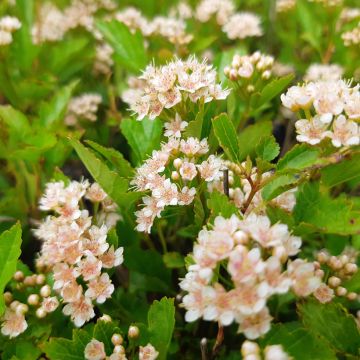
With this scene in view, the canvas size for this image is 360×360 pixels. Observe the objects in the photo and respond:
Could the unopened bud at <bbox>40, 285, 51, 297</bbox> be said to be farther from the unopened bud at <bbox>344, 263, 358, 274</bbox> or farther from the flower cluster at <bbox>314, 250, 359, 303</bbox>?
the unopened bud at <bbox>344, 263, 358, 274</bbox>

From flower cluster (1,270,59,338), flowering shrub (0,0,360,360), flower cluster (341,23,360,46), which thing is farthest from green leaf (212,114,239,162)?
flower cluster (341,23,360,46)

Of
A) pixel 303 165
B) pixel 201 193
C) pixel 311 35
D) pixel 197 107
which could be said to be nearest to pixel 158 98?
pixel 197 107

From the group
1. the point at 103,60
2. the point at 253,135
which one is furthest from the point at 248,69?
the point at 103,60

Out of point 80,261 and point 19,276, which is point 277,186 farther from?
point 19,276

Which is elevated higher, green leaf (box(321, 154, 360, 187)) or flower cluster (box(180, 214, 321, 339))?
flower cluster (box(180, 214, 321, 339))

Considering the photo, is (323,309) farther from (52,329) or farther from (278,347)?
(52,329)

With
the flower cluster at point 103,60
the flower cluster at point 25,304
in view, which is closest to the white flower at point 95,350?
the flower cluster at point 25,304

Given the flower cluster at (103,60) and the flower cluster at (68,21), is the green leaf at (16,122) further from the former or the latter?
the flower cluster at (103,60)
